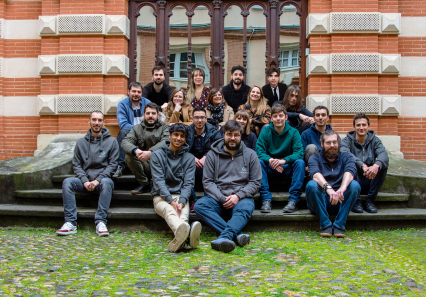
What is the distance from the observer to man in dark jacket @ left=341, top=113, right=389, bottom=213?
563cm

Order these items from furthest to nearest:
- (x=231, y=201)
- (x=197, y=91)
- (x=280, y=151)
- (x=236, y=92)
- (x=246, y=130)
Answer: (x=236, y=92) < (x=197, y=91) < (x=246, y=130) < (x=280, y=151) < (x=231, y=201)

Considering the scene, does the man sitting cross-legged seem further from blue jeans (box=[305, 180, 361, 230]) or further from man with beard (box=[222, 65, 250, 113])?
man with beard (box=[222, 65, 250, 113])

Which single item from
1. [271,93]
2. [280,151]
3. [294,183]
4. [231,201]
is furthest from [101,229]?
[271,93]

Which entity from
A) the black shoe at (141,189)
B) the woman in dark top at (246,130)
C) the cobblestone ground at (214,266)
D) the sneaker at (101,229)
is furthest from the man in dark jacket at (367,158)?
the sneaker at (101,229)

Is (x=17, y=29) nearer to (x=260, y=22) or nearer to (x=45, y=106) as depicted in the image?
(x=45, y=106)

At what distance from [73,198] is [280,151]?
2.96 metres

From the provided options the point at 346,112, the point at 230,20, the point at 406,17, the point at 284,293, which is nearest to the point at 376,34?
the point at 406,17

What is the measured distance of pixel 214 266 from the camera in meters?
3.95

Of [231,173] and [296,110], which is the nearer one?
[231,173]

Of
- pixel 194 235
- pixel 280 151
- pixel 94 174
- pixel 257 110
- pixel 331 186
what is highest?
pixel 257 110

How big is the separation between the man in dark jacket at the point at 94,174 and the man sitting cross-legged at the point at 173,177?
732 millimetres

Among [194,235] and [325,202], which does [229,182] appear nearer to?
[194,235]

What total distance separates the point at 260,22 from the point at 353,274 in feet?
80.2

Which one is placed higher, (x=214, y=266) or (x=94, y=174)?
(x=94, y=174)
